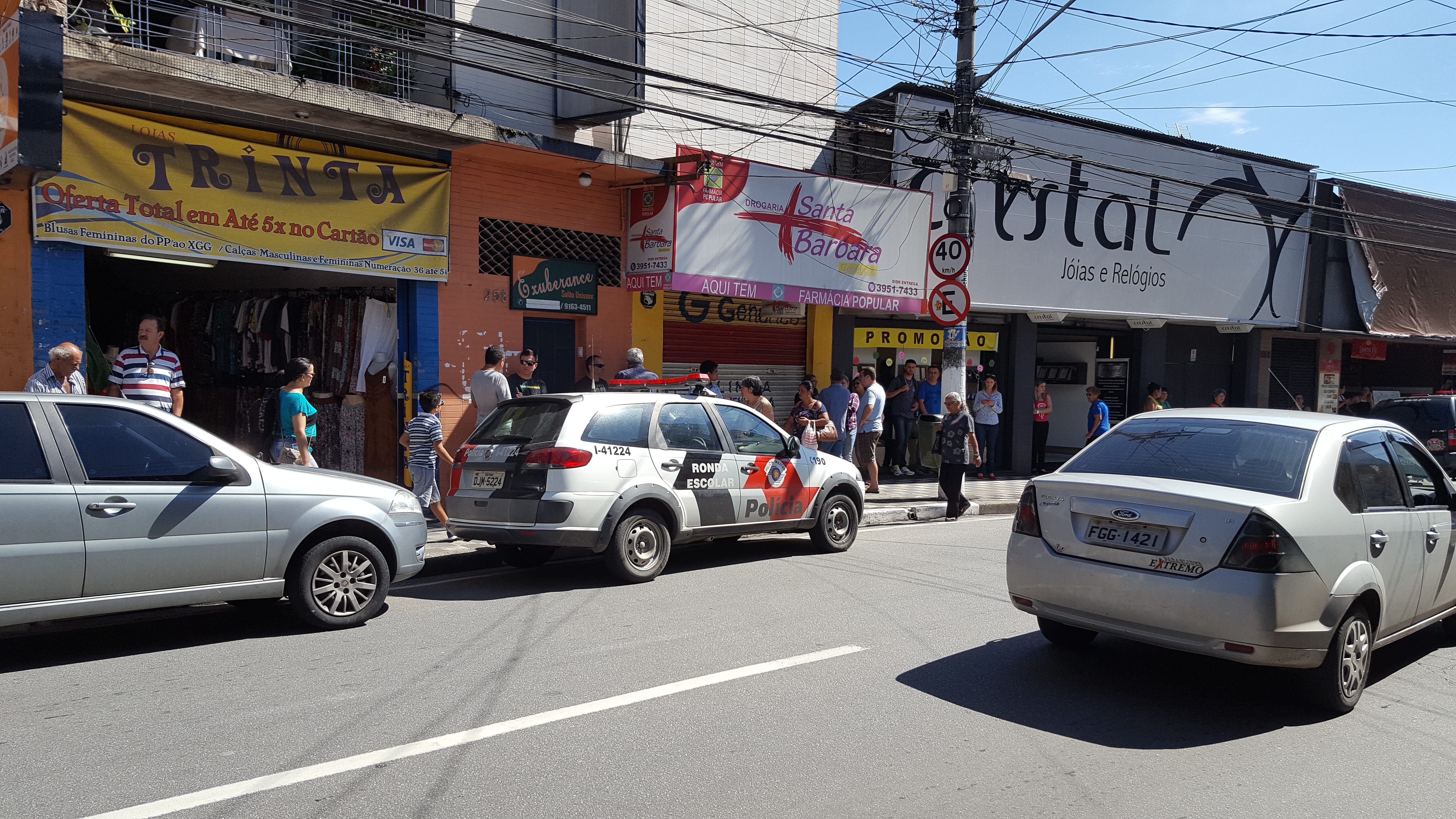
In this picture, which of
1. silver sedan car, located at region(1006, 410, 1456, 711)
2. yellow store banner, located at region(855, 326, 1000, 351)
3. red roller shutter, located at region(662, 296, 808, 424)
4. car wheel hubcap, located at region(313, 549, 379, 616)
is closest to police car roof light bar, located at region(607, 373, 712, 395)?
red roller shutter, located at region(662, 296, 808, 424)

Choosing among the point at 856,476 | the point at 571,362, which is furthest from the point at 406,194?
the point at 856,476

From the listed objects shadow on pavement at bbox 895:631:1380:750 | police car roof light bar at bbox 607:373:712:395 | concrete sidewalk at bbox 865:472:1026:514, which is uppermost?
police car roof light bar at bbox 607:373:712:395

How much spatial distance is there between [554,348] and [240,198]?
440 cm

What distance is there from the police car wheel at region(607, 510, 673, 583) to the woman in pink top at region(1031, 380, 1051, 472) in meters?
12.0

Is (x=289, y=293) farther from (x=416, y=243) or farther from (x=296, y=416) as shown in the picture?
(x=296, y=416)

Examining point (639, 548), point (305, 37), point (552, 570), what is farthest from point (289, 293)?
point (639, 548)

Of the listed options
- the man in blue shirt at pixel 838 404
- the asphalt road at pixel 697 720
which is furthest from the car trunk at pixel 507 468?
the man in blue shirt at pixel 838 404

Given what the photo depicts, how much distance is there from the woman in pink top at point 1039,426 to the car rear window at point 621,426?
1200cm

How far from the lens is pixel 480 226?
12633 mm

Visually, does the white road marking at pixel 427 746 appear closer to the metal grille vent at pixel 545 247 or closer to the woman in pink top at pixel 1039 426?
the metal grille vent at pixel 545 247

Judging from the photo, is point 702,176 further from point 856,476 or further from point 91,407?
point 91,407

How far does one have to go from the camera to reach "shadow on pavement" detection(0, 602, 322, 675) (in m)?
6.07

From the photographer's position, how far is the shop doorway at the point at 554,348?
13383 millimetres

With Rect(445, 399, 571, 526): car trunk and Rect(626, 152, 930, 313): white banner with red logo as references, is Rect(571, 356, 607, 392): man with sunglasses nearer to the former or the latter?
Rect(626, 152, 930, 313): white banner with red logo
